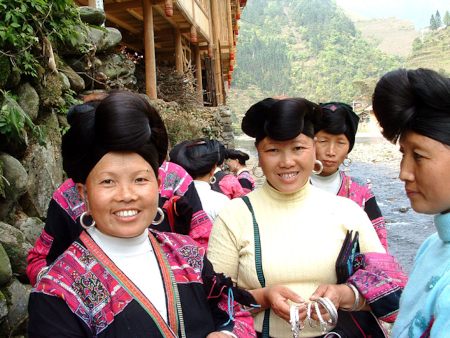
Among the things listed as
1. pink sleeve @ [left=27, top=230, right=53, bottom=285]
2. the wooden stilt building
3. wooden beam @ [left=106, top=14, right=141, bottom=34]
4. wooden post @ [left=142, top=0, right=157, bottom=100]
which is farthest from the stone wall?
wooden beam @ [left=106, top=14, right=141, bottom=34]

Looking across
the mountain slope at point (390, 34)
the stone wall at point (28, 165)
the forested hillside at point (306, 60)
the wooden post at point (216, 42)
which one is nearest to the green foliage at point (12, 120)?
the stone wall at point (28, 165)

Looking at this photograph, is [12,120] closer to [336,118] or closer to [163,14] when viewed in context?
[336,118]

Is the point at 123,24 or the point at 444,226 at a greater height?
the point at 123,24

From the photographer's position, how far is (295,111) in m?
2.00

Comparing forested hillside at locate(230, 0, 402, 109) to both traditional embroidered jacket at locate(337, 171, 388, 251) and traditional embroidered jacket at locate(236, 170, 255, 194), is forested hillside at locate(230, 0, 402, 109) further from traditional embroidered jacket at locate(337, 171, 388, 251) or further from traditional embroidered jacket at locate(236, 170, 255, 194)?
traditional embroidered jacket at locate(337, 171, 388, 251)

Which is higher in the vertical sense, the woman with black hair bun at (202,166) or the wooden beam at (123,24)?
the wooden beam at (123,24)

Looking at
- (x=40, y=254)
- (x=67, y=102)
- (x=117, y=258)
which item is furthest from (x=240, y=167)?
(x=117, y=258)

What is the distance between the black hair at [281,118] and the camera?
6.55 ft

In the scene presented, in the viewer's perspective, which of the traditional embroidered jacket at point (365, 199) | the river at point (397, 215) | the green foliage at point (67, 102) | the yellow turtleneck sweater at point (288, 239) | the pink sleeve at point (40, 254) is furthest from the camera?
the river at point (397, 215)

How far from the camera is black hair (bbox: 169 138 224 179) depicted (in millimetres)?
3562

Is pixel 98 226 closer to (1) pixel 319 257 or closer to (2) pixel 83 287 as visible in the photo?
(2) pixel 83 287

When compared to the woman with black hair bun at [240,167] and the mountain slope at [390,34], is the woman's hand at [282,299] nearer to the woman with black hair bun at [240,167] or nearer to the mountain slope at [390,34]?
the woman with black hair bun at [240,167]

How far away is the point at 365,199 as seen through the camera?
2887 mm

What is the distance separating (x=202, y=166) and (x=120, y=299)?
7.05ft
